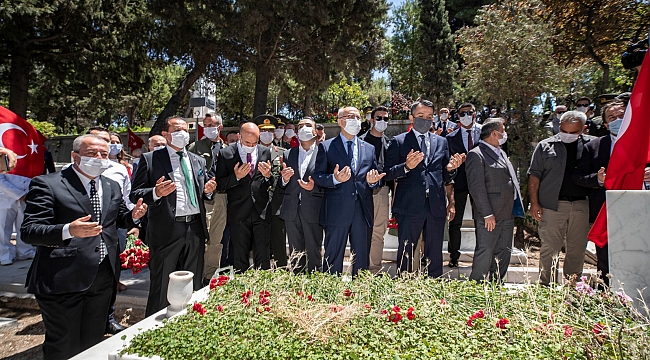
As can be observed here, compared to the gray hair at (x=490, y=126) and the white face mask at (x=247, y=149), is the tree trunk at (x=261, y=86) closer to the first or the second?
the white face mask at (x=247, y=149)

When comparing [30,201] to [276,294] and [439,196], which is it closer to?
[276,294]

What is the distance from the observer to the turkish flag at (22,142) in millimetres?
5598

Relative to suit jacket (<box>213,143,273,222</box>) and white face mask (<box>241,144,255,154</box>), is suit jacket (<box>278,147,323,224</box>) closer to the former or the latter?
suit jacket (<box>213,143,273,222</box>)

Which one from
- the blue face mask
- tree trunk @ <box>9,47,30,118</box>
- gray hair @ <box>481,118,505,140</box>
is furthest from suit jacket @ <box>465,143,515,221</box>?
tree trunk @ <box>9,47,30,118</box>

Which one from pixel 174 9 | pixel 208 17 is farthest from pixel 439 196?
pixel 174 9

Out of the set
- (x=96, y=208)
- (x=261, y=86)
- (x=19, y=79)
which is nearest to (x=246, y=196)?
(x=96, y=208)

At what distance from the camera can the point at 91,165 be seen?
329cm

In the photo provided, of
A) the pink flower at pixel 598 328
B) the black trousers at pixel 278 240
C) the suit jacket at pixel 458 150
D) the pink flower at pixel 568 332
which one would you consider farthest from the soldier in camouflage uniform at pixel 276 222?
the pink flower at pixel 598 328

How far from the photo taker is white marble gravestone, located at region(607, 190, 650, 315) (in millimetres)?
3252

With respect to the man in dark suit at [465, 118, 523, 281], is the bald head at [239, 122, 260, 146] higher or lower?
higher

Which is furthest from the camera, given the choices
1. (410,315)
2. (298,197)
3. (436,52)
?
(436,52)

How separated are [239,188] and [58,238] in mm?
2408

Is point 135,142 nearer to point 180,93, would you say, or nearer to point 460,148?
point 180,93

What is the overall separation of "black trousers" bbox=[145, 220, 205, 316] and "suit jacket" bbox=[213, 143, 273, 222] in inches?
34.8
